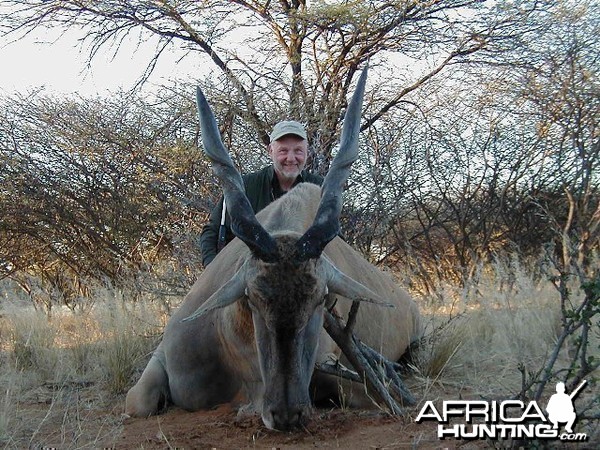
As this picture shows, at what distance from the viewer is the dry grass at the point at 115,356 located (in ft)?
14.3

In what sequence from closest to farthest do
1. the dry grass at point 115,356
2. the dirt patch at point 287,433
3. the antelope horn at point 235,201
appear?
the dirt patch at point 287,433
the antelope horn at point 235,201
the dry grass at point 115,356

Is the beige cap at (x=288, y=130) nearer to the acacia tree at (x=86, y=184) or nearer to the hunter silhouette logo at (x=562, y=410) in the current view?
the hunter silhouette logo at (x=562, y=410)

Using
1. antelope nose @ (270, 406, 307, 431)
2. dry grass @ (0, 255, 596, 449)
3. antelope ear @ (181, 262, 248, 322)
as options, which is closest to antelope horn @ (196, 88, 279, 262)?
antelope ear @ (181, 262, 248, 322)

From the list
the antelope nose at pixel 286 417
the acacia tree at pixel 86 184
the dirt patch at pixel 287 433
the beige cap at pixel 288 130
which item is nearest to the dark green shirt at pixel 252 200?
the beige cap at pixel 288 130

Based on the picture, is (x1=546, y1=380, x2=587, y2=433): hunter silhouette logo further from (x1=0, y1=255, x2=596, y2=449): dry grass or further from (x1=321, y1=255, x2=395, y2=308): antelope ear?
(x1=321, y1=255, x2=395, y2=308): antelope ear

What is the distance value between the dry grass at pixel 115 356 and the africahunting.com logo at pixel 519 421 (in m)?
0.55

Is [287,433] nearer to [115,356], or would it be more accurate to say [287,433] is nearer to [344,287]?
[344,287]

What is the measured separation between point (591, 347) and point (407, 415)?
8.19 feet

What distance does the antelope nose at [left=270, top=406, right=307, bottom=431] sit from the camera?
3.45m

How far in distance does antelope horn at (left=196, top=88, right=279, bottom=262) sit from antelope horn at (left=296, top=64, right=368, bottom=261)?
18cm

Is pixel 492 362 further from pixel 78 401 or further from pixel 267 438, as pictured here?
pixel 78 401

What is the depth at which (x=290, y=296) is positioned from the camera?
3521 millimetres

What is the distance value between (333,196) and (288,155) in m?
2.48

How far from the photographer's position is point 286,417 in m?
3.45
